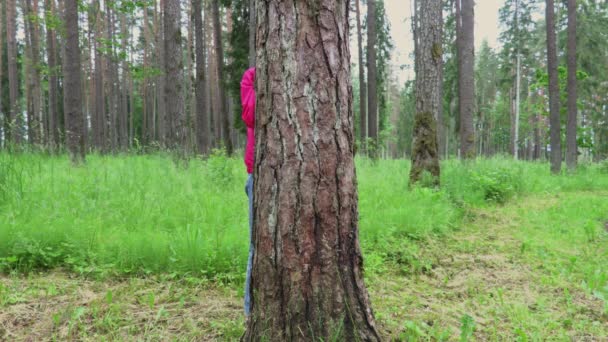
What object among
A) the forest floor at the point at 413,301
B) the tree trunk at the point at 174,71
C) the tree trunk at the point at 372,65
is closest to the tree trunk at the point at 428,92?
the forest floor at the point at 413,301

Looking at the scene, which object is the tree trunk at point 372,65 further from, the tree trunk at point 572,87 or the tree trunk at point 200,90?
the tree trunk at point 572,87

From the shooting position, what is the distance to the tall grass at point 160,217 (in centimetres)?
333

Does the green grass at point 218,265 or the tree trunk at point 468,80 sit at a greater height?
the tree trunk at point 468,80

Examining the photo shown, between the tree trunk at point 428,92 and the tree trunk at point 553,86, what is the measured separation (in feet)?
26.7

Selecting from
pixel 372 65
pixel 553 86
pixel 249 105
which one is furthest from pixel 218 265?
pixel 553 86

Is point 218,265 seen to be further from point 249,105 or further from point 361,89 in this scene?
point 361,89

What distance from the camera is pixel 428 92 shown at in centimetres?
715

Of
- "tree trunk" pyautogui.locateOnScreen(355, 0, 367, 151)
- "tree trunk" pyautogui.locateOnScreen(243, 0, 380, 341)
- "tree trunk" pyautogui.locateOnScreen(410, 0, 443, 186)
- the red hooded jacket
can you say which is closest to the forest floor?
"tree trunk" pyautogui.locateOnScreen(243, 0, 380, 341)

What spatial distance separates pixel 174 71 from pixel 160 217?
6.28m

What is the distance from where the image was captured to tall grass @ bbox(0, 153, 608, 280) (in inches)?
131

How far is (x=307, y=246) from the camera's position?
1.98 metres

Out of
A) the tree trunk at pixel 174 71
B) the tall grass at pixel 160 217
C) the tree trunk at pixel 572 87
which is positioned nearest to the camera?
the tall grass at pixel 160 217

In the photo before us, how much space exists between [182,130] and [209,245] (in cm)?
704

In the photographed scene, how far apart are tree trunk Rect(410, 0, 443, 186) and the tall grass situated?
53 centimetres
